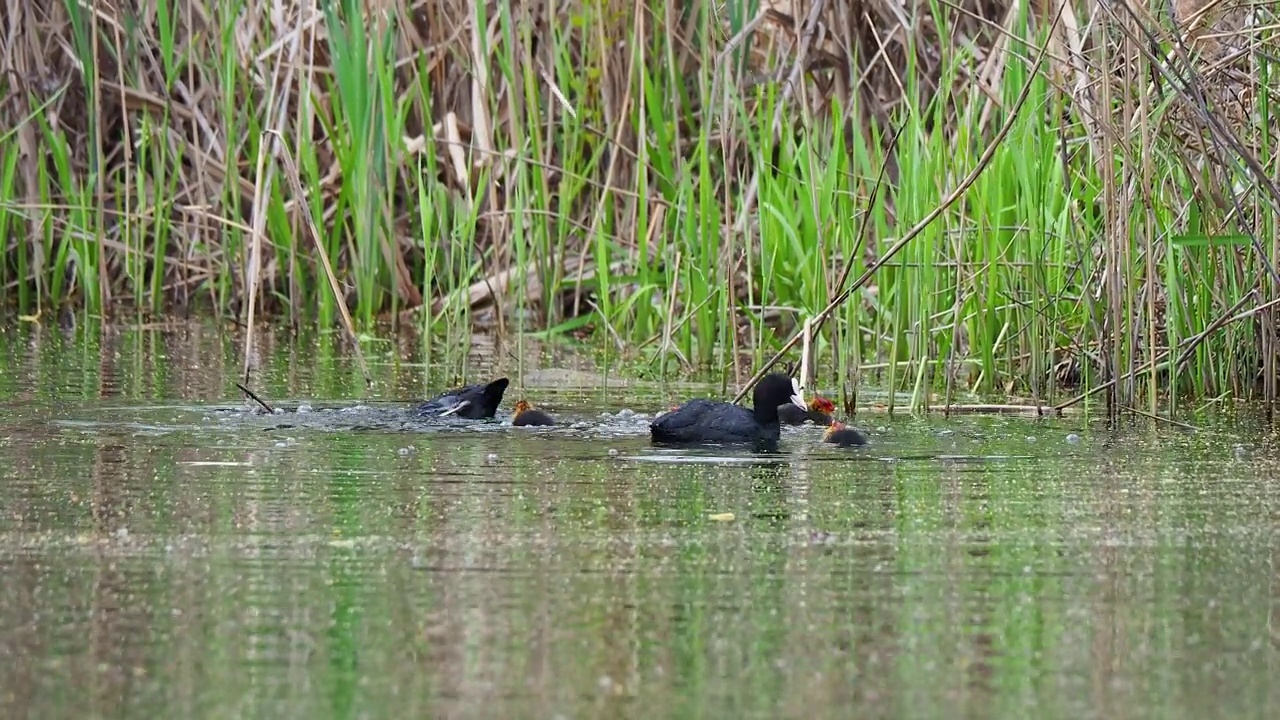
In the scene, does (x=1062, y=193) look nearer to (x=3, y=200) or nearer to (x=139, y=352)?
(x=139, y=352)

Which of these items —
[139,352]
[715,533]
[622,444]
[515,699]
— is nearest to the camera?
[515,699]

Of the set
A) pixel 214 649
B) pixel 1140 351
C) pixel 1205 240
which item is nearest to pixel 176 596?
pixel 214 649

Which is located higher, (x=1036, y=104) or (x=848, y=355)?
(x=1036, y=104)

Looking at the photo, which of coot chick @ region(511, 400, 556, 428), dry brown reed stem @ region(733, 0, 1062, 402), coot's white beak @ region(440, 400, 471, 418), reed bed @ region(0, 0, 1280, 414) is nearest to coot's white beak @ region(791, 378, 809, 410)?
dry brown reed stem @ region(733, 0, 1062, 402)

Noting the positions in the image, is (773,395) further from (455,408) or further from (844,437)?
(455,408)

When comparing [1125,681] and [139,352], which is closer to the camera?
[1125,681]

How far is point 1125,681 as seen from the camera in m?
3.40

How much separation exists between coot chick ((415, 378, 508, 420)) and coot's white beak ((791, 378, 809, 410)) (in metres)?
1.01

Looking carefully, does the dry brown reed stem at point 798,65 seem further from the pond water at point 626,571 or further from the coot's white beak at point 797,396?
the pond water at point 626,571

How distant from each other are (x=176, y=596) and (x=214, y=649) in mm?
478

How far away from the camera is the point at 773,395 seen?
7.38 metres

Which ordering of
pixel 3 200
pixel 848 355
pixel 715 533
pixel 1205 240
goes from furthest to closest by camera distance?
pixel 3 200 < pixel 848 355 < pixel 1205 240 < pixel 715 533

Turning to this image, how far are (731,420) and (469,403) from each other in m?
0.99

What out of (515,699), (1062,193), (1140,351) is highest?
(1062,193)
